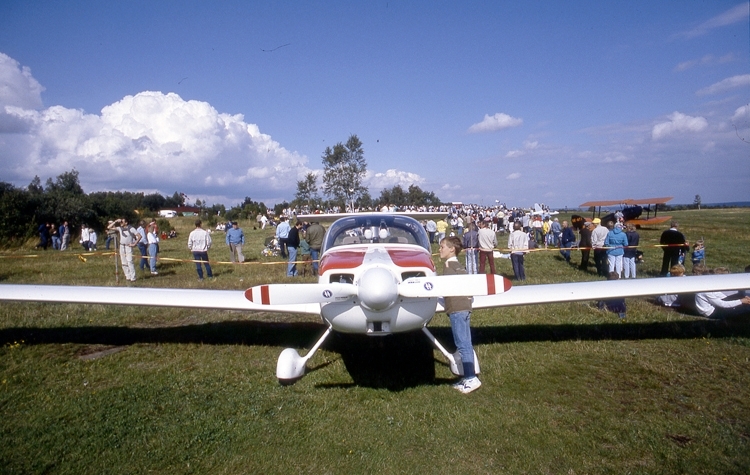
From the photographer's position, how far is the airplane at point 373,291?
426 cm

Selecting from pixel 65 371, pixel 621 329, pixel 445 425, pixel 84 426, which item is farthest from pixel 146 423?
pixel 621 329

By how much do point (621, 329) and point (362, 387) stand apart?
4531mm

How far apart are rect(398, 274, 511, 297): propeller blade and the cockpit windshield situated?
1926mm

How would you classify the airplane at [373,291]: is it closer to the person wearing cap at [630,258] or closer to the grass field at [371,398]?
the grass field at [371,398]

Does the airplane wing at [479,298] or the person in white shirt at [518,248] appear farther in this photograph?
the person in white shirt at [518,248]

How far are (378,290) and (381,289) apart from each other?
0.03m

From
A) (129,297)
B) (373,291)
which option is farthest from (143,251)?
(373,291)

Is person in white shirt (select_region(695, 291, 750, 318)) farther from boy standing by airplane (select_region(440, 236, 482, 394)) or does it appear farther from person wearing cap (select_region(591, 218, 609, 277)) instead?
boy standing by airplane (select_region(440, 236, 482, 394))

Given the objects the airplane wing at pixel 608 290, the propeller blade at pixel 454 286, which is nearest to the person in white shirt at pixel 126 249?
the airplane wing at pixel 608 290

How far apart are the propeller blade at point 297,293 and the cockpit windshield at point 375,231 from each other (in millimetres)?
1805

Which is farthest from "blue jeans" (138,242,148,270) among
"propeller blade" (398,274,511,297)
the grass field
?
"propeller blade" (398,274,511,297)

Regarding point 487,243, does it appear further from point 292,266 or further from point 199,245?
point 199,245

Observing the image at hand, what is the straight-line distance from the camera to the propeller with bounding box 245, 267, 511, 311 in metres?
4.14

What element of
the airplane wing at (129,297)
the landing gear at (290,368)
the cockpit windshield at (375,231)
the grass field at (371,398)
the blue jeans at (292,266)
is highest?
the cockpit windshield at (375,231)
